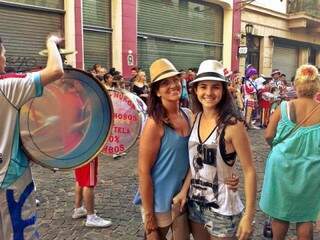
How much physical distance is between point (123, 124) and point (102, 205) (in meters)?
1.05

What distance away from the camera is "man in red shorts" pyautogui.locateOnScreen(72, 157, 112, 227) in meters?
4.23

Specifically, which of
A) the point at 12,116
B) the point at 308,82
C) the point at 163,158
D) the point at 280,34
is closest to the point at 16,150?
the point at 12,116

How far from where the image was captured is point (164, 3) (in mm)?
15648

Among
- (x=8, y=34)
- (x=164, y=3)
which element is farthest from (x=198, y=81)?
(x=164, y=3)

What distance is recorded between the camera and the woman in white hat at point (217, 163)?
2361mm

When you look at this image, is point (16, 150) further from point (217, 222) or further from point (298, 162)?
point (298, 162)

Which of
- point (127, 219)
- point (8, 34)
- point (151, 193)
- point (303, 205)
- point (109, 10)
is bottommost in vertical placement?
point (127, 219)

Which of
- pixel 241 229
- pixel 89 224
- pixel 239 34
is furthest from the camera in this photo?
pixel 239 34

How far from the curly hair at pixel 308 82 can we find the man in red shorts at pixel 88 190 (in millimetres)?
2022

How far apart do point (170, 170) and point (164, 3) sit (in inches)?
546

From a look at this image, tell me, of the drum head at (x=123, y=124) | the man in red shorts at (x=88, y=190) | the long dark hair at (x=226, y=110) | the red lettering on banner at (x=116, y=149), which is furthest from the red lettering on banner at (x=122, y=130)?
the long dark hair at (x=226, y=110)

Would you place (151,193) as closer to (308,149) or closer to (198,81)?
(198,81)

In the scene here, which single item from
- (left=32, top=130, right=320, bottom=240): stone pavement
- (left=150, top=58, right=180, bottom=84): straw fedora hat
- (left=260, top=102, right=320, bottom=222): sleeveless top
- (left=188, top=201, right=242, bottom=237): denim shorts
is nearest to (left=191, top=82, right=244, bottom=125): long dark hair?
(left=150, top=58, right=180, bottom=84): straw fedora hat

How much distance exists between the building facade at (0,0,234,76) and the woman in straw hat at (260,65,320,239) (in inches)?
341
